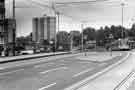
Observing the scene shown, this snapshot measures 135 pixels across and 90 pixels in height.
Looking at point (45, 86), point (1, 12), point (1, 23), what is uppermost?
point (1, 12)

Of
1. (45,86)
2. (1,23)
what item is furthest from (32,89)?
(1,23)

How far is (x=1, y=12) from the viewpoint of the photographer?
120 ft

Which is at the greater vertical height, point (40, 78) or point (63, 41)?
point (63, 41)

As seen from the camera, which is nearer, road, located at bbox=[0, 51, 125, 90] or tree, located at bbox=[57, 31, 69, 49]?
road, located at bbox=[0, 51, 125, 90]

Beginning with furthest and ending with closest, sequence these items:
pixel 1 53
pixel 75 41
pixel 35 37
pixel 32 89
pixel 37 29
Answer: pixel 75 41 → pixel 35 37 → pixel 37 29 → pixel 1 53 → pixel 32 89

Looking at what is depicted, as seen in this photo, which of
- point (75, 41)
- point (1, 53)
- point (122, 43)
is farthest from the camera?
point (75, 41)

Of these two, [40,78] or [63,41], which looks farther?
[63,41]

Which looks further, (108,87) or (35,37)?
(35,37)

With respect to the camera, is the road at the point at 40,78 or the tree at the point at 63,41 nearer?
the road at the point at 40,78

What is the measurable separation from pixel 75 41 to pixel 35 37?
105 ft

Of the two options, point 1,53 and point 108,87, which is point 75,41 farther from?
point 108,87

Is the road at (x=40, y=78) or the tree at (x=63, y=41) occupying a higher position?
the tree at (x=63, y=41)

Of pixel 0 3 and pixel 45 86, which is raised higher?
pixel 0 3

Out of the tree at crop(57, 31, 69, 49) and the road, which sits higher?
the tree at crop(57, 31, 69, 49)
